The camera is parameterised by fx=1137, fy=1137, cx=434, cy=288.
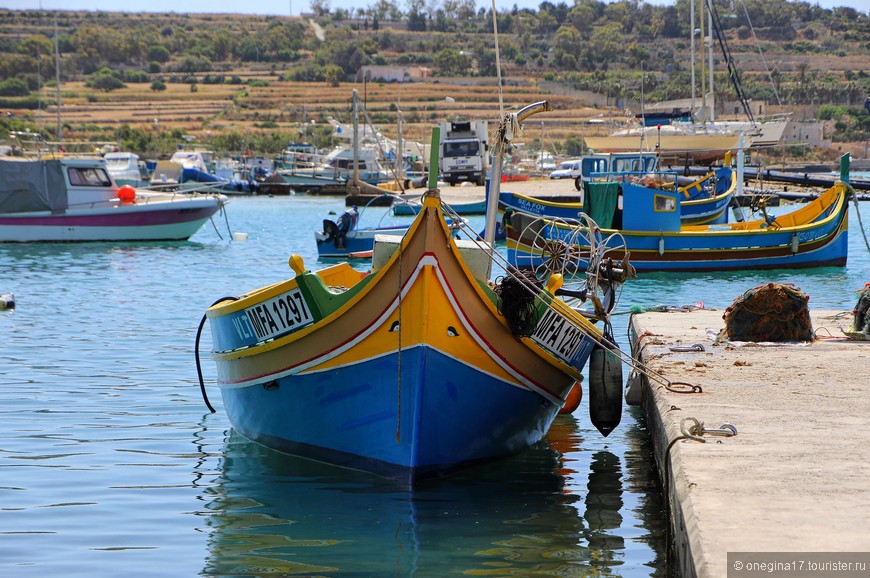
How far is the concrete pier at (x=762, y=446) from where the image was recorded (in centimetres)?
537

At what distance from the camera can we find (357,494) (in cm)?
880

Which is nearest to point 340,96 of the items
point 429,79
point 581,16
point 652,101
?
point 429,79

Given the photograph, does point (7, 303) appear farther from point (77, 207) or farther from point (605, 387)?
point (77, 207)

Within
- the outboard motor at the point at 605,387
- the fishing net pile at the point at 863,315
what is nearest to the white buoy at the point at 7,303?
the outboard motor at the point at 605,387

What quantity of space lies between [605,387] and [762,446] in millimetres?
3306

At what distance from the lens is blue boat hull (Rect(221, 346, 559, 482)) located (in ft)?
28.0

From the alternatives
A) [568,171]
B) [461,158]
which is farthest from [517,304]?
[568,171]

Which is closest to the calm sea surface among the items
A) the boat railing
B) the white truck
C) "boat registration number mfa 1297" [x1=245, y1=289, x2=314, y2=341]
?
"boat registration number mfa 1297" [x1=245, y1=289, x2=314, y2=341]

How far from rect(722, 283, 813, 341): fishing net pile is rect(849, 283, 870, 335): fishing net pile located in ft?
1.95

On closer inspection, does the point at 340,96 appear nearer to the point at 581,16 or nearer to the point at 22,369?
the point at 581,16

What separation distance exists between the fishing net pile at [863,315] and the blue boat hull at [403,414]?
3845 mm

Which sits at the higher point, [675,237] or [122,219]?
[675,237]

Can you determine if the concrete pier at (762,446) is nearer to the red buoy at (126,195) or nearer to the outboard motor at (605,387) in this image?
the outboard motor at (605,387)

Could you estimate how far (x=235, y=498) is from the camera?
8930 mm
